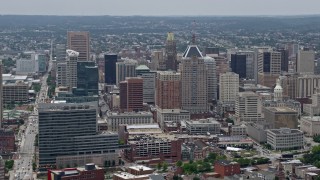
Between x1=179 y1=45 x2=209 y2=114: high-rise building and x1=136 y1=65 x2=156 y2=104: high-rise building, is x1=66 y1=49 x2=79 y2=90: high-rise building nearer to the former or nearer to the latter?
x1=136 y1=65 x2=156 y2=104: high-rise building

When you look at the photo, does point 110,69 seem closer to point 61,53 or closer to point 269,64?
point 61,53

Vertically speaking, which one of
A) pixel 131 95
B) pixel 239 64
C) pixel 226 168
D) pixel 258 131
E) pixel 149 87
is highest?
pixel 239 64

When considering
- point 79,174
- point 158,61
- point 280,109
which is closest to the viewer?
point 79,174

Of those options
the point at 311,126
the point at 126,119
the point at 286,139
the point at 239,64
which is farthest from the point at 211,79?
the point at 286,139

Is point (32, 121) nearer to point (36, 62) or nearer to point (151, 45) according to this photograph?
point (36, 62)

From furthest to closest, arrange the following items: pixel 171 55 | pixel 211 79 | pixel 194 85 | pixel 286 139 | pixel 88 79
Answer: pixel 171 55, pixel 211 79, pixel 88 79, pixel 194 85, pixel 286 139

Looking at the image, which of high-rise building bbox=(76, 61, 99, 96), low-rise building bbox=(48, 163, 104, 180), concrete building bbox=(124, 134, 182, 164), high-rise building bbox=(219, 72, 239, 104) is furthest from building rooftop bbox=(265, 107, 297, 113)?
low-rise building bbox=(48, 163, 104, 180)

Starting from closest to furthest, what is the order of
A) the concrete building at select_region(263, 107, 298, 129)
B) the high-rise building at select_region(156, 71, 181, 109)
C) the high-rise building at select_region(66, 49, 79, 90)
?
the concrete building at select_region(263, 107, 298, 129), the high-rise building at select_region(156, 71, 181, 109), the high-rise building at select_region(66, 49, 79, 90)

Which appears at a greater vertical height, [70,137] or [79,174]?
[70,137]
